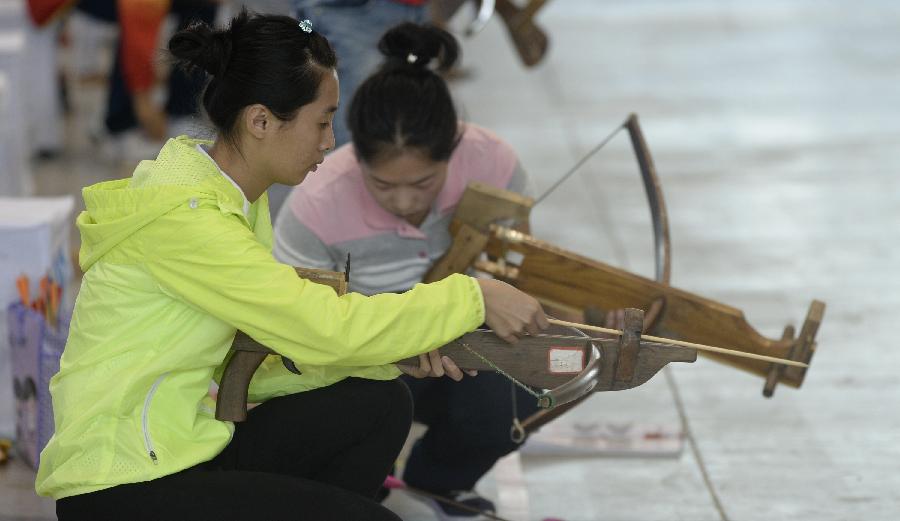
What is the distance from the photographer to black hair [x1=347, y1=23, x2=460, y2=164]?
240 centimetres

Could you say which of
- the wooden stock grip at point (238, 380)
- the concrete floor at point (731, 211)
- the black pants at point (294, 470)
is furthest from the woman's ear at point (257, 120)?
the concrete floor at point (731, 211)

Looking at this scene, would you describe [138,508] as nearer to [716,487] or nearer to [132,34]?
[716,487]

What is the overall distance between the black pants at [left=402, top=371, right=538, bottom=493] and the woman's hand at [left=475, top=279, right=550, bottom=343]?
579 mm

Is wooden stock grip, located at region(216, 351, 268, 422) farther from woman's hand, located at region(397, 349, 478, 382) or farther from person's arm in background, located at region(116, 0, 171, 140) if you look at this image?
person's arm in background, located at region(116, 0, 171, 140)

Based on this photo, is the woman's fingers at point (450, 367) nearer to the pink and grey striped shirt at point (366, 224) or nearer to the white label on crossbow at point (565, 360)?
the white label on crossbow at point (565, 360)

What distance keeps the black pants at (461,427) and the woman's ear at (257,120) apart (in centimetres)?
74

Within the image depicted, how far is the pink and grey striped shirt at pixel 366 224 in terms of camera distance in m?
2.55

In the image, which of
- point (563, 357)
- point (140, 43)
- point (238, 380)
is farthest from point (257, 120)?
point (140, 43)

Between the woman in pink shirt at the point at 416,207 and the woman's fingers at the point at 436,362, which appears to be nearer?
the woman's fingers at the point at 436,362

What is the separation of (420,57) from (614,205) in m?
2.34

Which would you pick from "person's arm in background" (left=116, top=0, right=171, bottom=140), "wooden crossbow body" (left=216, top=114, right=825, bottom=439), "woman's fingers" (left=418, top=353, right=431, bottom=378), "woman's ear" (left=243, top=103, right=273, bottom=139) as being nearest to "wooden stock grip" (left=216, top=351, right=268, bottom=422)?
"woman's fingers" (left=418, top=353, right=431, bottom=378)

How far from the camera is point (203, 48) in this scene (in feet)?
6.08

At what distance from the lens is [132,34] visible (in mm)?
5250

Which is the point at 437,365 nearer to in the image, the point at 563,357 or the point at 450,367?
the point at 450,367
